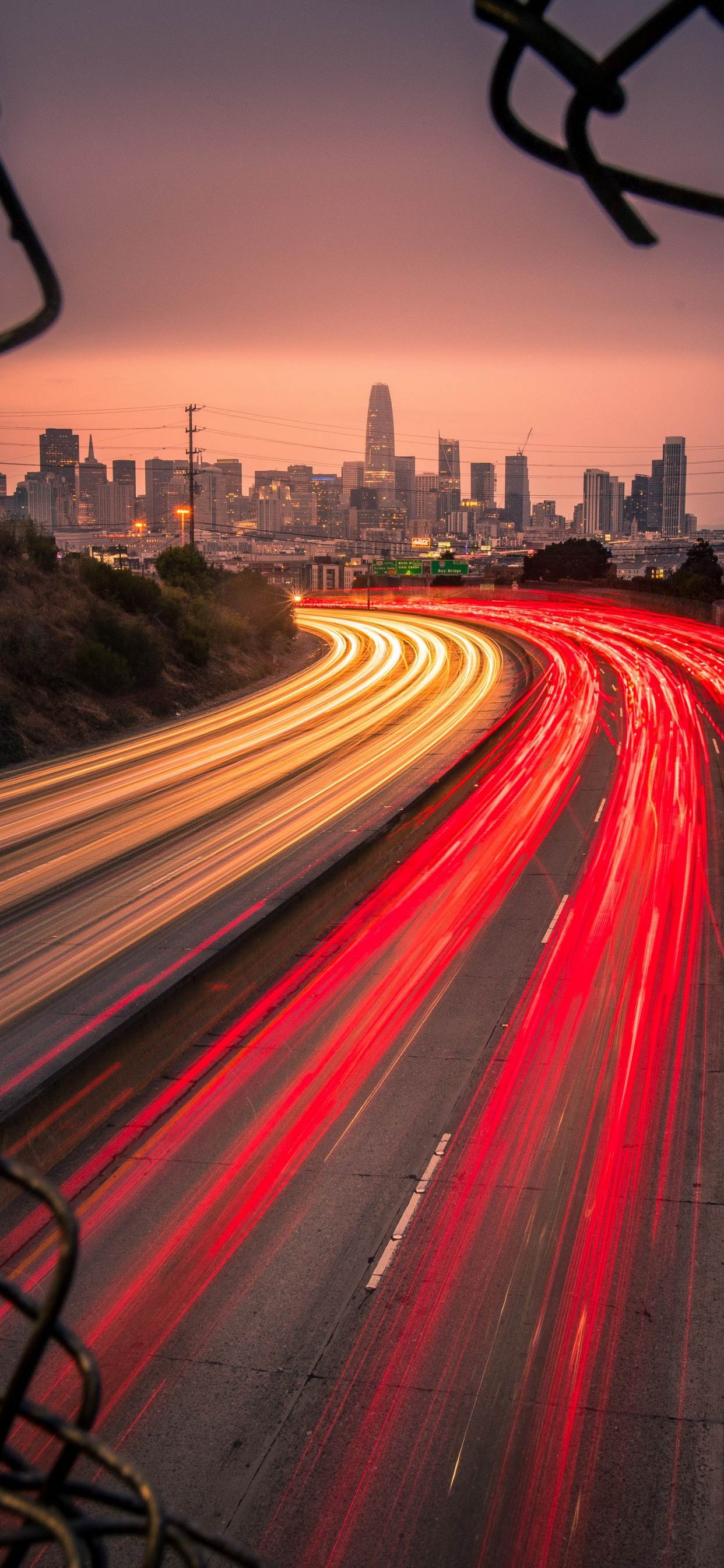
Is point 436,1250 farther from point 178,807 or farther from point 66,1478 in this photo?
point 178,807

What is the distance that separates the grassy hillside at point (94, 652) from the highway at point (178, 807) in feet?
4.91

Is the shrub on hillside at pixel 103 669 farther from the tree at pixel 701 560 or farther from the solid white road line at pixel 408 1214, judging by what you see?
the tree at pixel 701 560

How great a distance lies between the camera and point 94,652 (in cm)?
3550

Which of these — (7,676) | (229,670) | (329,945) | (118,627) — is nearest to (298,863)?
(329,945)

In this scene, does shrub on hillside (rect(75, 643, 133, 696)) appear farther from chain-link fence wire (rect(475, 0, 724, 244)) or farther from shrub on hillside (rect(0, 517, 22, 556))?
chain-link fence wire (rect(475, 0, 724, 244))

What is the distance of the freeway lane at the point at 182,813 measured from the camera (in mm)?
15445

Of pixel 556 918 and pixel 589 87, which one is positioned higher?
pixel 589 87

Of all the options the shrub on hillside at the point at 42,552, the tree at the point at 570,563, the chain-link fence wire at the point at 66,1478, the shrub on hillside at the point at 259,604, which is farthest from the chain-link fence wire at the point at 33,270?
the tree at the point at 570,563

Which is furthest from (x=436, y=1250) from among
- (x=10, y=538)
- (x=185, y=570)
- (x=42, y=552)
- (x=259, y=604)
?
(x=259, y=604)

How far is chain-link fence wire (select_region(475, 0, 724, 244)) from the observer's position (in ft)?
4.97

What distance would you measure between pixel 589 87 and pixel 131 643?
123 ft

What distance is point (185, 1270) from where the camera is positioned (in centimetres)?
860

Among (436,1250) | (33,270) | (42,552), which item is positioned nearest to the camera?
(33,270)

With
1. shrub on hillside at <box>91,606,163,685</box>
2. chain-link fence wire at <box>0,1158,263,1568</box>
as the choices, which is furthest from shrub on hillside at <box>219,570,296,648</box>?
chain-link fence wire at <box>0,1158,263,1568</box>
